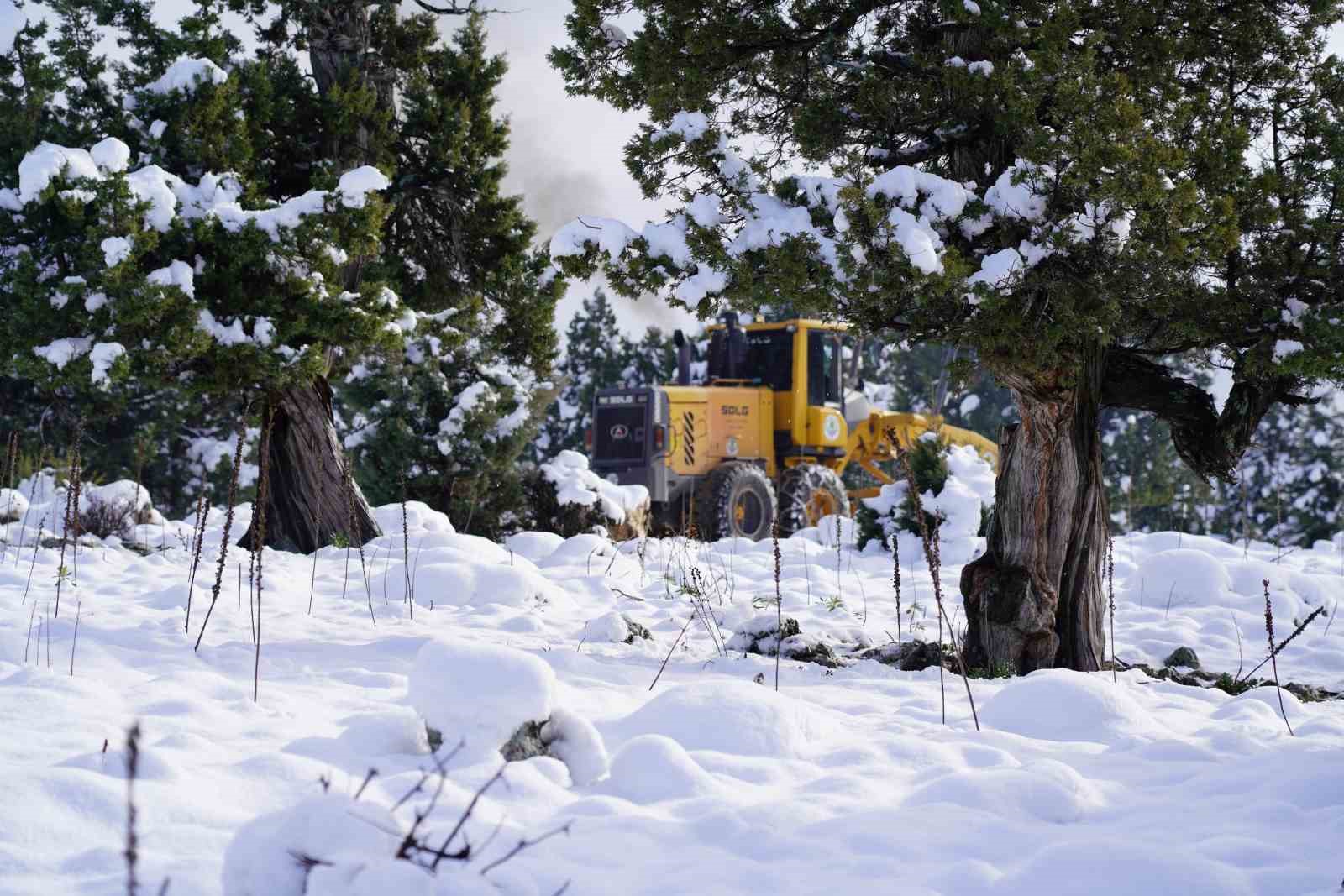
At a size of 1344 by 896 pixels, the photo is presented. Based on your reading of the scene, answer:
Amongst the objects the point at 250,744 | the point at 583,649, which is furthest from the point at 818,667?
the point at 250,744

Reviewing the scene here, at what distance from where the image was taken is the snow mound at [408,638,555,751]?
10.2 ft

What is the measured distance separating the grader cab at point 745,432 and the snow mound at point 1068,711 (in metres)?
8.55

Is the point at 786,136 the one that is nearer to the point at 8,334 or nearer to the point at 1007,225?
the point at 1007,225

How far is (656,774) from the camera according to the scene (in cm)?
297

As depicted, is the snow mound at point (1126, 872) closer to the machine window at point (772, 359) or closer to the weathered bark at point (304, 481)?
the weathered bark at point (304, 481)

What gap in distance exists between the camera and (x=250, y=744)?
3154 millimetres

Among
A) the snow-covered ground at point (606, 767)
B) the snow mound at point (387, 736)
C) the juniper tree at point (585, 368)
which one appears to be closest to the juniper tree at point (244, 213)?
the snow-covered ground at point (606, 767)

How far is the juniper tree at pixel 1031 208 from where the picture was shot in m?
4.87

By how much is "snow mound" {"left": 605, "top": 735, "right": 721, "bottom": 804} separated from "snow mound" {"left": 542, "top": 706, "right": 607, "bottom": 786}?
2.1 inches

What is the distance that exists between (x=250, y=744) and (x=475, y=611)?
117 inches

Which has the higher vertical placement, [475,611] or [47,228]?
[47,228]

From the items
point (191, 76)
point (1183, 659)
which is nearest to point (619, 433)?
point (191, 76)

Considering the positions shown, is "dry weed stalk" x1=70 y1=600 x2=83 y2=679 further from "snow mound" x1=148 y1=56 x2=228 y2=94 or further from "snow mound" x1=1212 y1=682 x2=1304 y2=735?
"snow mound" x1=148 y1=56 x2=228 y2=94

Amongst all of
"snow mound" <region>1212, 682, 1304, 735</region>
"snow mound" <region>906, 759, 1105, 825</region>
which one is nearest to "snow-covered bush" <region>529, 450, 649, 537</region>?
"snow mound" <region>1212, 682, 1304, 735</region>
